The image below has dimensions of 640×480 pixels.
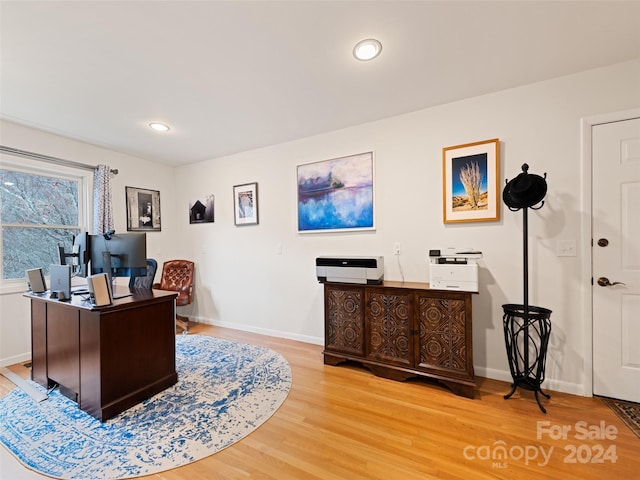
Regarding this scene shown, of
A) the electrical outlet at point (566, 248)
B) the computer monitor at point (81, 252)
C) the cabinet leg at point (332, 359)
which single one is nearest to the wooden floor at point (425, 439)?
the cabinet leg at point (332, 359)

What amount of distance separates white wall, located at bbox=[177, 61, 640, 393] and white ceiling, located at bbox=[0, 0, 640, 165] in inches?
7.8

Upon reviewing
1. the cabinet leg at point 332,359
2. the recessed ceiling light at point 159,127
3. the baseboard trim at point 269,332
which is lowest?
the baseboard trim at point 269,332

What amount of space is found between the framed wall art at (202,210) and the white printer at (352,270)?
2340 mm

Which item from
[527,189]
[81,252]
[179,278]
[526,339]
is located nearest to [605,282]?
[526,339]

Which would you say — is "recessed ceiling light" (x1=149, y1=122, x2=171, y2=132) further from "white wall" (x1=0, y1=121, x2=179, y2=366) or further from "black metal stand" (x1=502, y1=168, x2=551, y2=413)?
"black metal stand" (x1=502, y1=168, x2=551, y2=413)

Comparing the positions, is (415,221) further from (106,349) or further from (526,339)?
(106,349)

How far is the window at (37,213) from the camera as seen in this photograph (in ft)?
9.48

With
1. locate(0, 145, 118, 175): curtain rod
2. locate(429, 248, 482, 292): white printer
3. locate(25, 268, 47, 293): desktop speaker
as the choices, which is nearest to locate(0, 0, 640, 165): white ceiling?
locate(0, 145, 118, 175): curtain rod

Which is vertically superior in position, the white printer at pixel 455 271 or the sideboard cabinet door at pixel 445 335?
the white printer at pixel 455 271

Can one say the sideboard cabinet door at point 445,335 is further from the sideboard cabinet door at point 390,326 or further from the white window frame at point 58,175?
the white window frame at point 58,175

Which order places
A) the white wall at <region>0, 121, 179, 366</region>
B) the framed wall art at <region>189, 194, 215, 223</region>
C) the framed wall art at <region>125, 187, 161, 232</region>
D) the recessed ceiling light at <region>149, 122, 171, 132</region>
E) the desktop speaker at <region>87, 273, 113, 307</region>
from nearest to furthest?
1. the desktop speaker at <region>87, 273, 113, 307</region>
2. the white wall at <region>0, 121, 179, 366</region>
3. the recessed ceiling light at <region>149, 122, 171, 132</region>
4. the framed wall art at <region>125, 187, 161, 232</region>
5. the framed wall art at <region>189, 194, 215, 223</region>

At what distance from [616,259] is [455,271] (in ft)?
3.92

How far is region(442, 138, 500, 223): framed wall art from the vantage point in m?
2.35

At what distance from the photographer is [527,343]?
6.59ft
